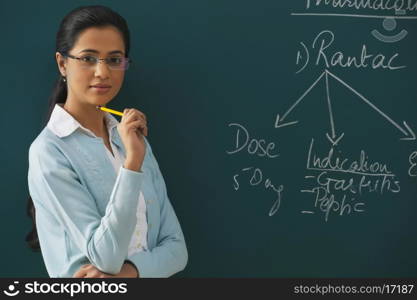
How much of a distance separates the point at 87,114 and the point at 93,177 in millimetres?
186

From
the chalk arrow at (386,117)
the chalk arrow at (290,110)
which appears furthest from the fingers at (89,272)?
the chalk arrow at (386,117)

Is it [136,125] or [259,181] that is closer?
[136,125]

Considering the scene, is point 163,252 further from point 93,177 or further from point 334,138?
point 334,138

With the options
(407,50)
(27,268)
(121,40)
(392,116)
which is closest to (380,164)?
(392,116)

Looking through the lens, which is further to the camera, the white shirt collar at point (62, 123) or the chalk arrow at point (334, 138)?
the chalk arrow at point (334, 138)

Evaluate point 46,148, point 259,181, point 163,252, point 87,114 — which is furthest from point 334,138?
point 46,148

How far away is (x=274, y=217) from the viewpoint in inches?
75.9

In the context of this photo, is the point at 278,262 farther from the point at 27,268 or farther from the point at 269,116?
the point at 27,268

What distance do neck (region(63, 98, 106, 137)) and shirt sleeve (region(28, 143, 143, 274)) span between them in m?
0.13

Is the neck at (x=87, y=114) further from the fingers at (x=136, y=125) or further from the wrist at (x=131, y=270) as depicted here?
the wrist at (x=131, y=270)

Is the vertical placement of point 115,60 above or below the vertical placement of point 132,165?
above

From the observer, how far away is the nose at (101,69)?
148 cm

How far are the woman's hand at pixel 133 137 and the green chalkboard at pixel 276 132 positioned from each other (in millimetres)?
374

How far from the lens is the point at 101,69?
148 centimetres
